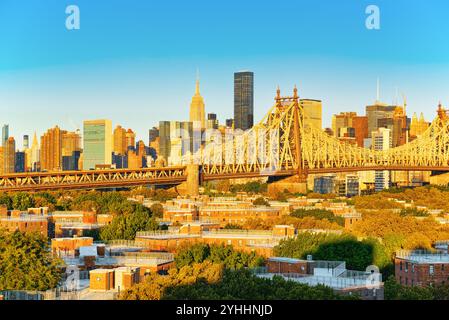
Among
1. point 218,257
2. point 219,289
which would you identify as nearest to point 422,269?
point 218,257

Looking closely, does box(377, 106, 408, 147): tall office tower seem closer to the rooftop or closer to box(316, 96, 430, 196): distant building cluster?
box(316, 96, 430, 196): distant building cluster

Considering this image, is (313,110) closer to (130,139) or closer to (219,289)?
(130,139)

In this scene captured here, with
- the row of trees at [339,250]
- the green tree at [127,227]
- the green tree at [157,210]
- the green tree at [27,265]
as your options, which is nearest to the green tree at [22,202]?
the green tree at [157,210]

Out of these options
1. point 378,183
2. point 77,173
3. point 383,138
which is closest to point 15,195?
point 77,173

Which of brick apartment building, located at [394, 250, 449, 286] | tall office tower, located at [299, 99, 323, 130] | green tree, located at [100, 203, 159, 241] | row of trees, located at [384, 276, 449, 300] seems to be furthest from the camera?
tall office tower, located at [299, 99, 323, 130]

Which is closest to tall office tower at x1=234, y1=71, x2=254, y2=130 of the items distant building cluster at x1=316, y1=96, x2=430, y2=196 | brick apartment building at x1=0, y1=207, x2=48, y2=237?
distant building cluster at x1=316, y1=96, x2=430, y2=196
